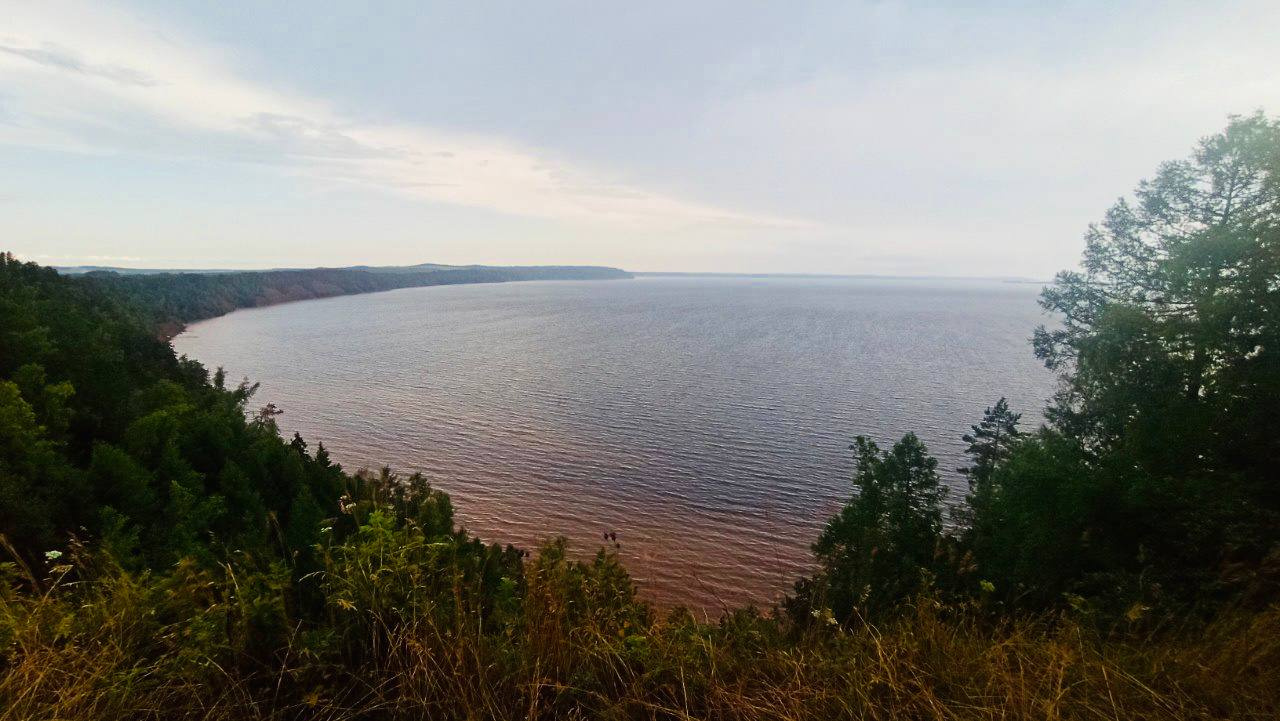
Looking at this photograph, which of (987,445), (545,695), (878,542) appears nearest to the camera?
(545,695)

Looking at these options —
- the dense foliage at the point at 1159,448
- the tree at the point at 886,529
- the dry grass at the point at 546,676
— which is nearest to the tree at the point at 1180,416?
the dense foliage at the point at 1159,448

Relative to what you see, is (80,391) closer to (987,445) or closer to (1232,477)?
(1232,477)

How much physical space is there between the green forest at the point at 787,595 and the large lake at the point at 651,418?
1270 millimetres

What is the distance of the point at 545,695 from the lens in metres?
3.46

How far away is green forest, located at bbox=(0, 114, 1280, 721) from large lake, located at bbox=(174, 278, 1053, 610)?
1.27 meters

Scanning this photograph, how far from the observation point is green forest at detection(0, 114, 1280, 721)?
332 centimetres

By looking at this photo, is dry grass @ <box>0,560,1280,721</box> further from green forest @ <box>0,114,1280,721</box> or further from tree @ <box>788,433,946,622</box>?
tree @ <box>788,433,946,622</box>

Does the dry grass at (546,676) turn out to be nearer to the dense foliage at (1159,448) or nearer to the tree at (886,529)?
the dense foliage at (1159,448)

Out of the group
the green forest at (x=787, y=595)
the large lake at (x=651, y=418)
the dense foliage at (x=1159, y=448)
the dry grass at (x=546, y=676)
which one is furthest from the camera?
the large lake at (x=651, y=418)

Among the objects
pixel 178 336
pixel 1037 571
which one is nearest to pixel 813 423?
pixel 1037 571

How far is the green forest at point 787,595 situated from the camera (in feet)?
10.9

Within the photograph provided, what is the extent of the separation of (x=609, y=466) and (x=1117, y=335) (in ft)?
86.0

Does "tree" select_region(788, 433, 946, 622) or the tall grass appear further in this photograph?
"tree" select_region(788, 433, 946, 622)

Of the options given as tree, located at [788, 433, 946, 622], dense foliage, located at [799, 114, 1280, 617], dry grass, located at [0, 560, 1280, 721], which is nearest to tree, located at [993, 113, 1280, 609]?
dense foliage, located at [799, 114, 1280, 617]
